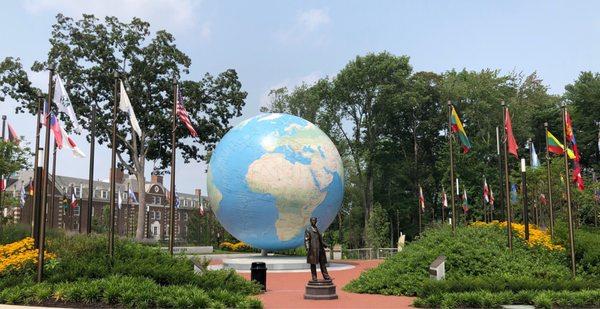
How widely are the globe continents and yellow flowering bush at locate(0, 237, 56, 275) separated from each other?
31.0 ft

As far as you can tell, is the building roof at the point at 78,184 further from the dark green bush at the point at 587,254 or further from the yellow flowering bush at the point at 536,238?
the dark green bush at the point at 587,254

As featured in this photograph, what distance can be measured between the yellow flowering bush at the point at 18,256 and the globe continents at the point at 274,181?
9434 mm

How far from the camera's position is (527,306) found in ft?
→ 43.0

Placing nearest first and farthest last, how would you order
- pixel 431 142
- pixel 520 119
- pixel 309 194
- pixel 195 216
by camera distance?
pixel 309 194 < pixel 195 216 < pixel 520 119 < pixel 431 142

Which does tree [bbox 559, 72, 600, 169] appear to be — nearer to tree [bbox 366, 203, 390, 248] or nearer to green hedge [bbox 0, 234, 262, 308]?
tree [bbox 366, 203, 390, 248]

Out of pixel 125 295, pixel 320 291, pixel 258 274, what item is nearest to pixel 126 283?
pixel 125 295

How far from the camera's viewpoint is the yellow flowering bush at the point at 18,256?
51.9 ft

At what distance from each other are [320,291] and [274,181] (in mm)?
10112

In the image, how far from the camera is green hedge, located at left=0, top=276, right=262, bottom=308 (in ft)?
42.7

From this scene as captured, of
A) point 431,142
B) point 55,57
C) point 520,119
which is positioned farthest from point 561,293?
point 431,142

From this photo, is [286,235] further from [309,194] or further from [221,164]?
[221,164]

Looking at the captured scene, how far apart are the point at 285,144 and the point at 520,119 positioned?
1537 inches

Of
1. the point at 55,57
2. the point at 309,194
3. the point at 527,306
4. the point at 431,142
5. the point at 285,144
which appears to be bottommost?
Answer: the point at 527,306

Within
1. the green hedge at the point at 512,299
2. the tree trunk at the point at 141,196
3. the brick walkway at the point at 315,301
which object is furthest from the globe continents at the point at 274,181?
the tree trunk at the point at 141,196
